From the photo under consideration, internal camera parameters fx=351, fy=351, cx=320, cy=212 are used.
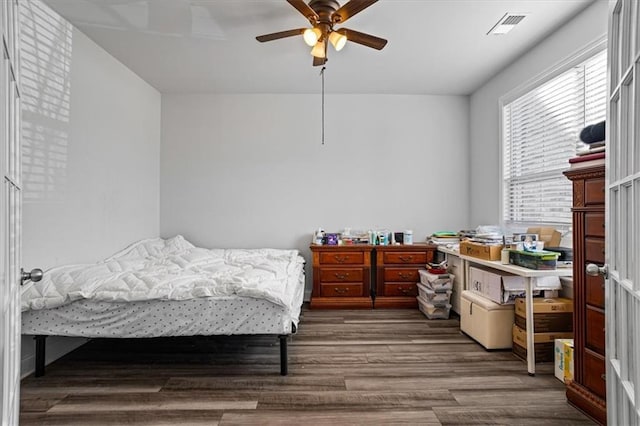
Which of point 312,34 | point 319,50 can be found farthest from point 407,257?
point 312,34

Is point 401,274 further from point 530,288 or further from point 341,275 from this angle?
point 530,288

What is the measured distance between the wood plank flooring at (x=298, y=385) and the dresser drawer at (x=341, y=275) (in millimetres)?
1017

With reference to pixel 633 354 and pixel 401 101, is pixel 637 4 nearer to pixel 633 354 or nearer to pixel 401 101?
pixel 633 354

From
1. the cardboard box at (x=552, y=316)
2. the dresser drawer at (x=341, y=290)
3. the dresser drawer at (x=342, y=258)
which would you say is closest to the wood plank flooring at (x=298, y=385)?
the cardboard box at (x=552, y=316)

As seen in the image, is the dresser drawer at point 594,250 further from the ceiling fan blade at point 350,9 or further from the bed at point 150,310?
the ceiling fan blade at point 350,9

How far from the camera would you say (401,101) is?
15.1 ft

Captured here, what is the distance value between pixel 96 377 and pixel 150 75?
3.09m

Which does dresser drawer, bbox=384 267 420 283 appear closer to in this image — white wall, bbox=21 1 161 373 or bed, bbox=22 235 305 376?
bed, bbox=22 235 305 376

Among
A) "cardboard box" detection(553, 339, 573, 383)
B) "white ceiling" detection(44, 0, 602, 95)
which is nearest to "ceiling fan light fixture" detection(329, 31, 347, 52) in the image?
"white ceiling" detection(44, 0, 602, 95)

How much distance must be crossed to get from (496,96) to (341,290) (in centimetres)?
280

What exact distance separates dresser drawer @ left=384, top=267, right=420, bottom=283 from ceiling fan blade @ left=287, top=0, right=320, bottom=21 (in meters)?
2.78

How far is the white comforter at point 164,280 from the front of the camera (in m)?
2.31

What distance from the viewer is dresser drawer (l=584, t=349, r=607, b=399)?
1.79 m

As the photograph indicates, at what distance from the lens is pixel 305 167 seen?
456 cm
